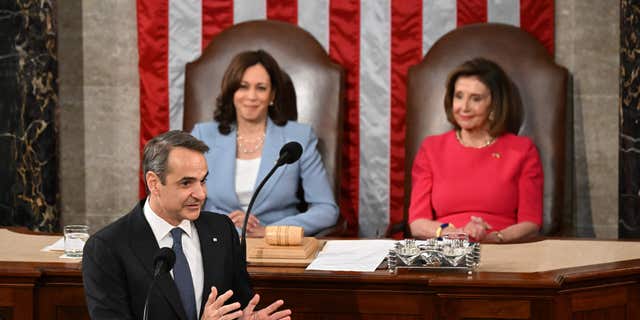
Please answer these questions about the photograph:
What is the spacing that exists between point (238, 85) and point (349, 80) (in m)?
0.75

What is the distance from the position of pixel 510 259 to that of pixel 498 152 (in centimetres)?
136

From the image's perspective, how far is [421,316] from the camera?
342cm

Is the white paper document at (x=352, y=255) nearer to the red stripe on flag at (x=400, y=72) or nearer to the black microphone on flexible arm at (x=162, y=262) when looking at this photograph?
the black microphone on flexible arm at (x=162, y=262)

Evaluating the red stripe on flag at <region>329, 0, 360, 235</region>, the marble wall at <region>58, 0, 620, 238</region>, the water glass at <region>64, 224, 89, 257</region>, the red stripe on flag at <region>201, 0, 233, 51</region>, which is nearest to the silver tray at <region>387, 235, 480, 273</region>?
the water glass at <region>64, 224, 89, 257</region>

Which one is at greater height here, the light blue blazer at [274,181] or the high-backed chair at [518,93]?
the high-backed chair at [518,93]

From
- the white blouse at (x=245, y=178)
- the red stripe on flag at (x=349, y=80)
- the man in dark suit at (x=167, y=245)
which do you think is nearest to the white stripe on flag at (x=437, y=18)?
the red stripe on flag at (x=349, y=80)

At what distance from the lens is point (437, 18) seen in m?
5.47

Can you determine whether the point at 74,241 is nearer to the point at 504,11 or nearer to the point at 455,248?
the point at 455,248

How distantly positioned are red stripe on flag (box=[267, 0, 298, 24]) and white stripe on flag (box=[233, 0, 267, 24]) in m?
0.03

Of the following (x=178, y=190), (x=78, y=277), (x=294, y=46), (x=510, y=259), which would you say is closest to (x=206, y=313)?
(x=178, y=190)

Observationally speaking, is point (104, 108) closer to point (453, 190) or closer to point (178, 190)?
point (453, 190)

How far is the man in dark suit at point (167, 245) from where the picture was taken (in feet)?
9.89

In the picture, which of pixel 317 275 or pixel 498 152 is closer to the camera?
pixel 317 275

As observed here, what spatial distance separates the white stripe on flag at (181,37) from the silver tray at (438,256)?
245 cm
